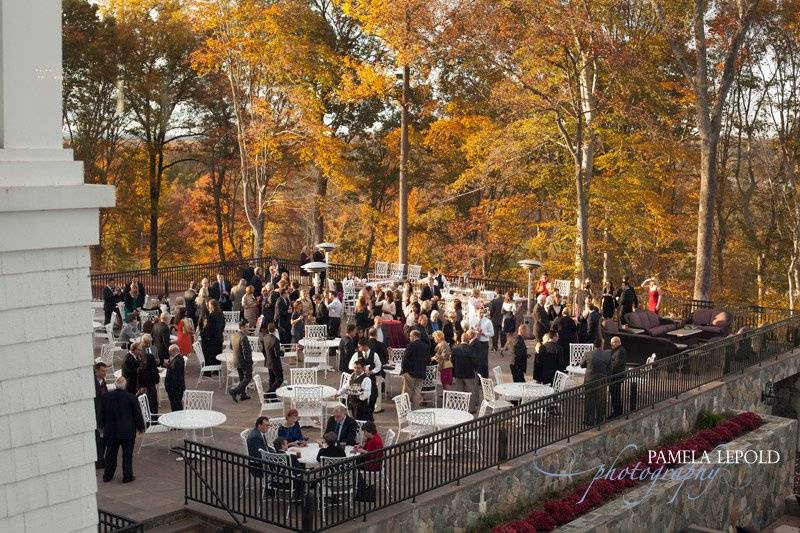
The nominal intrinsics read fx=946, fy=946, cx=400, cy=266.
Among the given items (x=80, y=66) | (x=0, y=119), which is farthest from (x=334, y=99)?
(x=0, y=119)

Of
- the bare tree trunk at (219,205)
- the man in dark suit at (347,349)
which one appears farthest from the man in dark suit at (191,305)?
the bare tree trunk at (219,205)

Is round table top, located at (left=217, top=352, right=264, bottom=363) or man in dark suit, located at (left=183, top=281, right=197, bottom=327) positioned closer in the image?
round table top, located at (left=217, top=352, right=264, bottom=363)

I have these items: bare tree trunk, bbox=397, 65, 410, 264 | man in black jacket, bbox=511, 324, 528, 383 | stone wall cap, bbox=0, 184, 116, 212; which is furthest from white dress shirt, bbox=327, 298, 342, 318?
stone wall cap, bbox=0, 184, 116, 212

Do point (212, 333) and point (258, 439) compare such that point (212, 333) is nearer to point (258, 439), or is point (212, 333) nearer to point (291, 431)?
point (291, 431)

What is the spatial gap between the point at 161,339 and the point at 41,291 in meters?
10.1

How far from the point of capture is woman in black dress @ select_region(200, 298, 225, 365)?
58.5 ft

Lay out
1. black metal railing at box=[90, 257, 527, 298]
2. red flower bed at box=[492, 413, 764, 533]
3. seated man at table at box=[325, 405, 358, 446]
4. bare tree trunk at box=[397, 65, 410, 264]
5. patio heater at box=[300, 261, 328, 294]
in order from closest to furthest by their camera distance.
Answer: seated man at table at box=[325, 405, 358, 446] → red flower bed at box=[492, 413, 764, 533] → patio heater at box=[300, 261, 328, 294] → black metal railing at box=[90, 257, 527, 298] → bare tree trunk at box=[397, 65, 410, 264]

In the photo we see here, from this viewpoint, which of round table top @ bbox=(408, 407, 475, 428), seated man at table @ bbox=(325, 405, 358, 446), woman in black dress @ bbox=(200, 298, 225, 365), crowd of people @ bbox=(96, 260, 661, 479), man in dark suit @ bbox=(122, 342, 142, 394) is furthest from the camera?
woman in black dress @ bbox=(200, 298, 225, 365)

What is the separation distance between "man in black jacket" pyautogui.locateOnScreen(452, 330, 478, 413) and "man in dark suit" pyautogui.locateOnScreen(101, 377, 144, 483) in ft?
17.8

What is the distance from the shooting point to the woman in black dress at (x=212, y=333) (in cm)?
1783

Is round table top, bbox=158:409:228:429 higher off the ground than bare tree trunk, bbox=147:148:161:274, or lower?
lower

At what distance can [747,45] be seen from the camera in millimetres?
32656

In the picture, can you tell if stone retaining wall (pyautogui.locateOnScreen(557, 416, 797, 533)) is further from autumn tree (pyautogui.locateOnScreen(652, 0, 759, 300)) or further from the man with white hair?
autumn tree (pyautogui.locateOnScreen(652, 0, 759, 300))

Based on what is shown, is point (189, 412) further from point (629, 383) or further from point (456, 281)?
point (456, 281)
